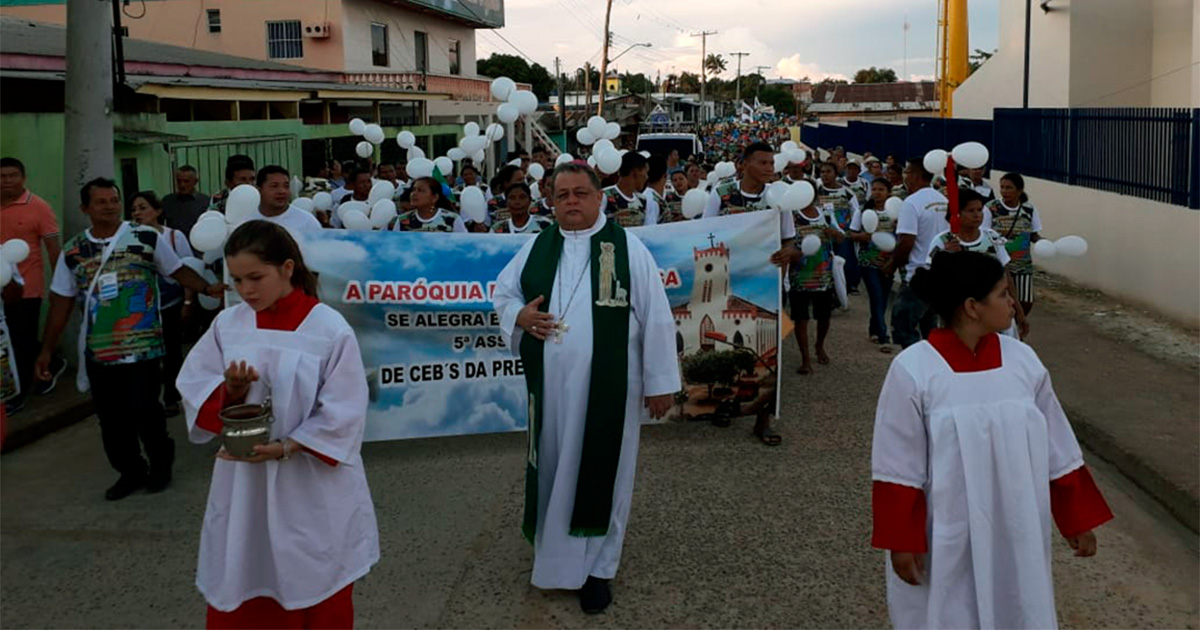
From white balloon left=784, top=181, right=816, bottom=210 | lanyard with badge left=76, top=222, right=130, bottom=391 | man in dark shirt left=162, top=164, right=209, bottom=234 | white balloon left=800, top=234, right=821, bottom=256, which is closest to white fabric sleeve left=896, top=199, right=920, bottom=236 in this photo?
white balloon left=800, top=234, right=821, bottom=256

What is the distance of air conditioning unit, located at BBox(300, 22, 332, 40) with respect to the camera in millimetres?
28578

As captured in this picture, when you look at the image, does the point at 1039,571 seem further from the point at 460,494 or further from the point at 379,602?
the point at 460,494

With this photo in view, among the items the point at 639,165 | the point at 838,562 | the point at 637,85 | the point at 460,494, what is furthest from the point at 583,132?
the point at 637,85

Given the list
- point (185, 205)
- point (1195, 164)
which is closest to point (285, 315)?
point (185, 205)

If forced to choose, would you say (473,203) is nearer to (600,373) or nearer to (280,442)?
(600,373)

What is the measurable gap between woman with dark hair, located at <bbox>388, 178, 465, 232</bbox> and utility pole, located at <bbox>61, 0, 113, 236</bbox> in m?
2.73

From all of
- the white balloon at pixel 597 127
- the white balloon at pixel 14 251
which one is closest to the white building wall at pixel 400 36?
the white balloon at pixel 597 127

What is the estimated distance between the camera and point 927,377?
2.96 meters

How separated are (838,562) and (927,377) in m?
1.93

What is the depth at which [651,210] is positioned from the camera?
8.02 meters

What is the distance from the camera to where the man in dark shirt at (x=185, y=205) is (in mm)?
9148

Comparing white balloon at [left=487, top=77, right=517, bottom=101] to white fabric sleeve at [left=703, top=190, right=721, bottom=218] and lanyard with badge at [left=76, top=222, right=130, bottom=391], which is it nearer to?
white fabric sleeve at [left=703, top=190, right=721, bottom=218]

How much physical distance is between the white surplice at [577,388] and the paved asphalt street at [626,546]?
0.71ft

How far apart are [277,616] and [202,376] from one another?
816 mm
